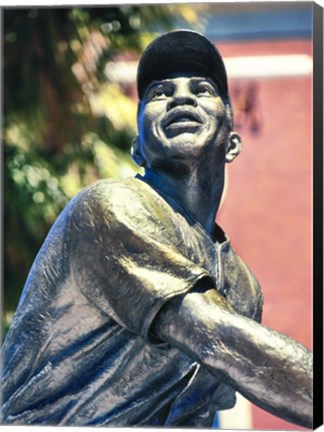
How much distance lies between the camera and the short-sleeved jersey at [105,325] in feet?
14.1

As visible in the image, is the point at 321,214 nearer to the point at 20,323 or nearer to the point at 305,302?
the point at 20,323

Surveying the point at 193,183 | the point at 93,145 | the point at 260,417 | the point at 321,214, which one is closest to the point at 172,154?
the point at 193,183

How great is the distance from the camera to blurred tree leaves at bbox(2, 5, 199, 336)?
447 inches

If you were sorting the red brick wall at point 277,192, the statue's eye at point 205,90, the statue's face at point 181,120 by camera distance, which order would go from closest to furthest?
the statue's face at point 181,120 → the statue's eye at point 205,90 → the red brick wall at point 277,192

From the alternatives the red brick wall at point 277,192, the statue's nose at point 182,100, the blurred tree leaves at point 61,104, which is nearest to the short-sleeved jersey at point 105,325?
the statue's nose at point 182,100

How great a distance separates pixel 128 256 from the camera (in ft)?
14.0

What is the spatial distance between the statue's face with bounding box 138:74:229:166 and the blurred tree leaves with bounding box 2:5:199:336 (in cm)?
664

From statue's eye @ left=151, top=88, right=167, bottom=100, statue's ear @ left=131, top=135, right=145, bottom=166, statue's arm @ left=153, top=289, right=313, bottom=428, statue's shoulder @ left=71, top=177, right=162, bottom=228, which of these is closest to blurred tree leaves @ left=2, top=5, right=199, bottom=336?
statue's ear @ left=131, top=135, right=145, bottom=166

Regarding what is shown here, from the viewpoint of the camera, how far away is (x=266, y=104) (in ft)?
64.4

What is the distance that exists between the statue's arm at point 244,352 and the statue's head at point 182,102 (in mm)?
517

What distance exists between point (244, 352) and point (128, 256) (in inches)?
15.8

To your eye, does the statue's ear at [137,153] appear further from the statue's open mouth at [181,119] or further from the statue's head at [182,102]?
the statue's open mouth at [181,119]

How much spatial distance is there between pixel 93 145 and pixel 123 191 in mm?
7727

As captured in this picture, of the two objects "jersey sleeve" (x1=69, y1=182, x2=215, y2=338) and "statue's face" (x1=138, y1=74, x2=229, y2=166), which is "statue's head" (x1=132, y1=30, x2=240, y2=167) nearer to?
"statue's face" (x1=138, y1=74, x2=229, y2=166)
